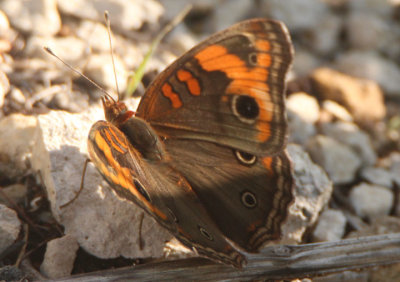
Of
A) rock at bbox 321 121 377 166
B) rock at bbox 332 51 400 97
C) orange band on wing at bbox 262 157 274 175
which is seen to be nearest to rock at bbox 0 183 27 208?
orange band on wing at bbox 262 157 274 175

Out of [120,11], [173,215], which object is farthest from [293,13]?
[173,215]

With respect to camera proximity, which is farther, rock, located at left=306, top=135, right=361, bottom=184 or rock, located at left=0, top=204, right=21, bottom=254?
rock, located at left=306, top=135, right=361, bottom=184

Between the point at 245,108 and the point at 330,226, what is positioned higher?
the point at 245,108

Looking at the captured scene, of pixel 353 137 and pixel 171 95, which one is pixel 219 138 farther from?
pixel 353 137

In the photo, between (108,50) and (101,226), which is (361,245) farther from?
(108,50)

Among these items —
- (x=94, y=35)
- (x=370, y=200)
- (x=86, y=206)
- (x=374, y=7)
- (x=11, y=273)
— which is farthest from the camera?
(x=374, y=7)

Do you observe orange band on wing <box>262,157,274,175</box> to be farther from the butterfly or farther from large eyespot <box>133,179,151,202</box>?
large eyespot <box>133,179,151,202</box>

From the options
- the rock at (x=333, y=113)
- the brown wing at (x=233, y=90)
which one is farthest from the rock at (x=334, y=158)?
the brown wing at (x=233, y=90)
